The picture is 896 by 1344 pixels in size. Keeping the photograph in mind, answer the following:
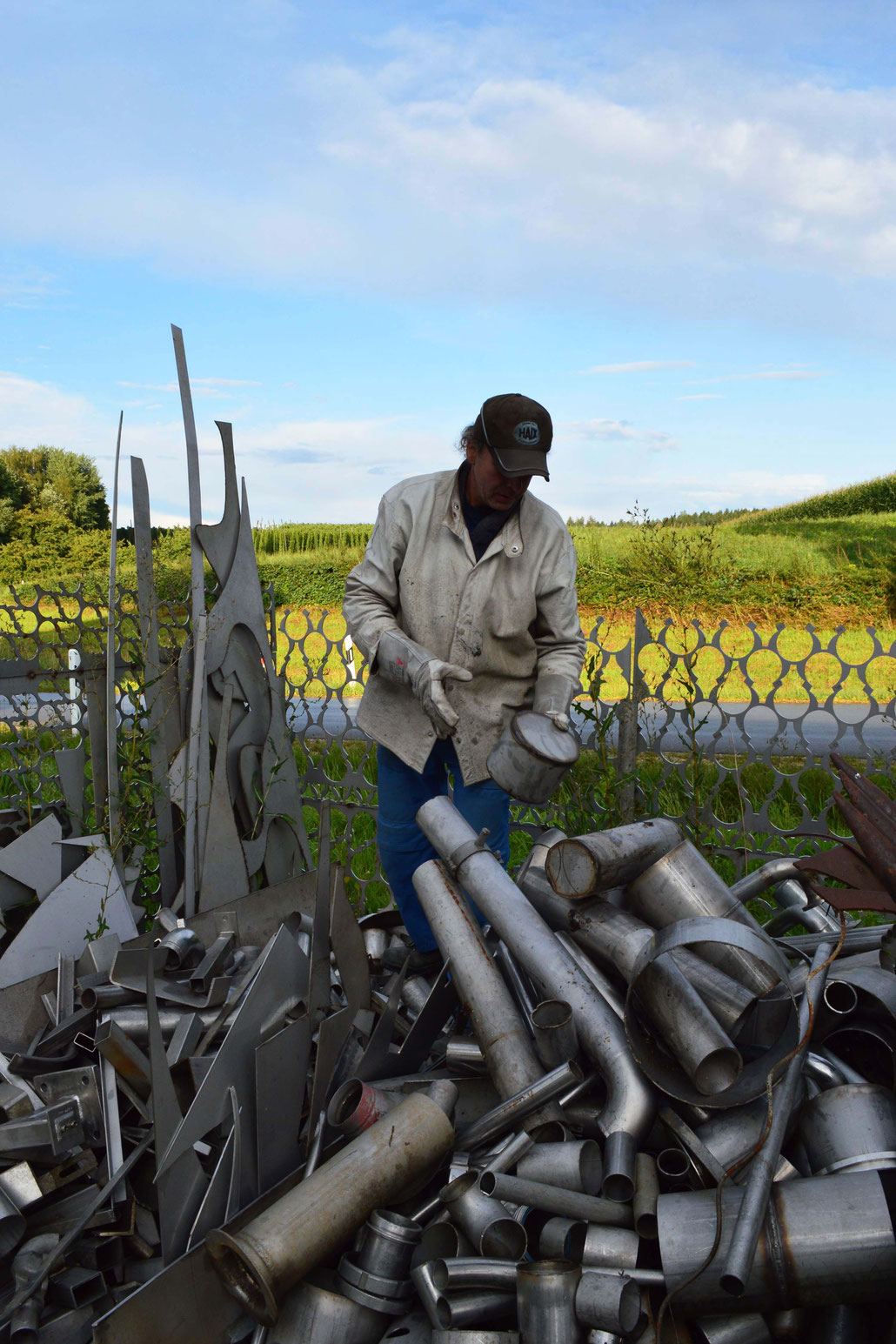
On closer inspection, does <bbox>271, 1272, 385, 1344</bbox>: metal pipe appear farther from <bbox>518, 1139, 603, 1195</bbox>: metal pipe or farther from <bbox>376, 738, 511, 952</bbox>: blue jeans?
<bbox>376, 738, 511, 952</bbox>: blue jeans

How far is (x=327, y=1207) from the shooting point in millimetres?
1936

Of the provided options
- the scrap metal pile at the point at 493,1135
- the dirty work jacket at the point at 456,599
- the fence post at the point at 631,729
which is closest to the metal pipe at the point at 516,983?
the scrap metal pile at the point at 493,1135

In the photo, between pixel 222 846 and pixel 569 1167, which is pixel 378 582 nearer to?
pixel 222 846

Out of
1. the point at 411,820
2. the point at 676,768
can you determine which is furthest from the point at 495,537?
the point at 676,768

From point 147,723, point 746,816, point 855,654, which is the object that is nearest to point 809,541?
point 855,654

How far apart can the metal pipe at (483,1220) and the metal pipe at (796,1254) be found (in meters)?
0.31

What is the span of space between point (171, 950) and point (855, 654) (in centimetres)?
1038

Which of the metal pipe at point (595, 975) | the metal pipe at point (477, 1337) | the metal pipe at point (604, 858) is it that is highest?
the metal pipe at point (604, 858)

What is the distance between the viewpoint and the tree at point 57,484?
1324 inches

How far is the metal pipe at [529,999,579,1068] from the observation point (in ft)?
6.90

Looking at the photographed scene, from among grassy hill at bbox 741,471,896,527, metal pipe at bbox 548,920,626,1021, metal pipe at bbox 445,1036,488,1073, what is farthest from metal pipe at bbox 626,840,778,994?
grassy hill at bbox 741,471,896,527

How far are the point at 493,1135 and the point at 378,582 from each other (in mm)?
1906

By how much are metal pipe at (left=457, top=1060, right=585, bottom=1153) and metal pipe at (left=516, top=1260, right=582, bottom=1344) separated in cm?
37

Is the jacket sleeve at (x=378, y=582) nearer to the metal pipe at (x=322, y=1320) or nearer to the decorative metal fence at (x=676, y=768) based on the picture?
the decorative metal fence at (x=676, y=768)
